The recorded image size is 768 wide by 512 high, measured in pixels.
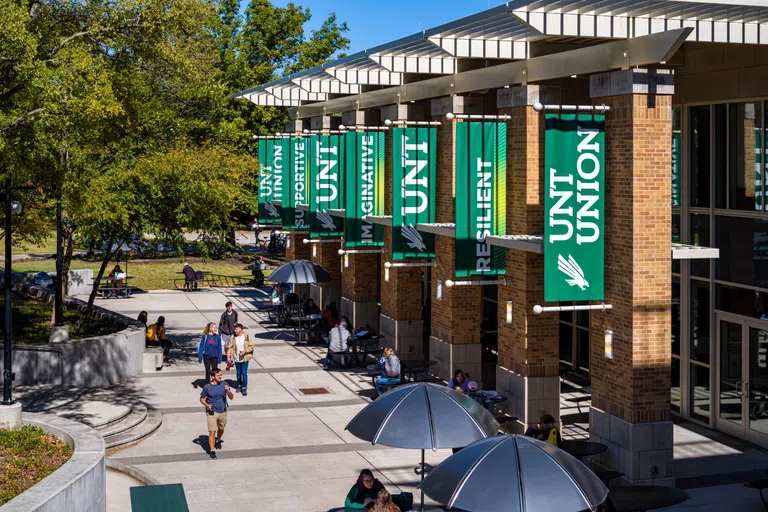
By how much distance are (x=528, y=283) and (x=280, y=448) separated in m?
5.47

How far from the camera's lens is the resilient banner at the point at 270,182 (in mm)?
36500

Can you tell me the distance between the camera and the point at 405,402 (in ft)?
45.0

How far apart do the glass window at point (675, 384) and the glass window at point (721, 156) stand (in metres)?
3.46

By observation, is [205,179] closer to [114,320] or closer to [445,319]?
[114,320]

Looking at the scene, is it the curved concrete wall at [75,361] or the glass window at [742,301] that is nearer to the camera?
the glass window at [742,301]

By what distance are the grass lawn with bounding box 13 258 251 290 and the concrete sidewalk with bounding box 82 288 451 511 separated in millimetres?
18172

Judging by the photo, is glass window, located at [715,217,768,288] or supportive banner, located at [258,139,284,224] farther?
supportive banner, located at [258,139,284,224]

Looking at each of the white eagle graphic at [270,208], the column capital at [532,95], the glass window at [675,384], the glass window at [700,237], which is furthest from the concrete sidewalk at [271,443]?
the white eagle graphic at [270,208]

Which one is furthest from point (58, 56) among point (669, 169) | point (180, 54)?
point (669, 169)

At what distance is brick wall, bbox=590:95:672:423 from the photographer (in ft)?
53.4

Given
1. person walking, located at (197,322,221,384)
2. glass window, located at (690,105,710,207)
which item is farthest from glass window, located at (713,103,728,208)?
person walking, located at (197,322,221,384)

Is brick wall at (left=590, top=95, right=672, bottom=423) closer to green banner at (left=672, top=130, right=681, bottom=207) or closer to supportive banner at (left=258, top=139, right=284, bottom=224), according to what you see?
green banner at (left=672, top=130, right=681, bottom=207)

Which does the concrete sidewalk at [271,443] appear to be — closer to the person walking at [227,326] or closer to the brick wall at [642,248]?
the person walking at [227,326]

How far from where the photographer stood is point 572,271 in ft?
53.2
